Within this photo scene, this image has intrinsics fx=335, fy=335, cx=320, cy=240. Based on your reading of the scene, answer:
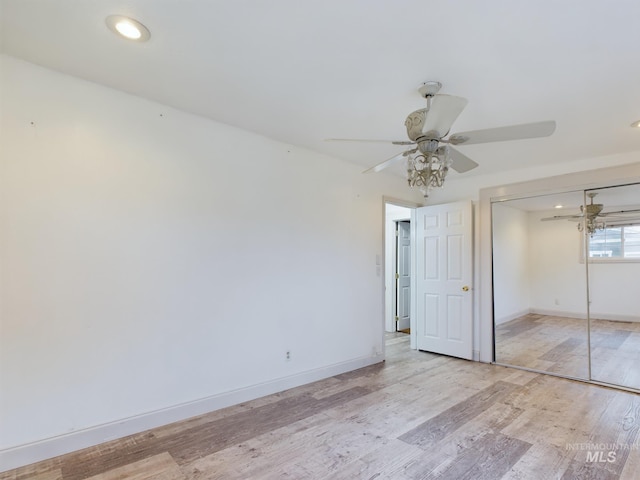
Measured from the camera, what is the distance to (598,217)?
3.69 metres

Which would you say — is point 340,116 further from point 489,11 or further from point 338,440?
point 338,440

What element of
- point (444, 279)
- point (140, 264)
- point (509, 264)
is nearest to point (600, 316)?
point (509, 264)

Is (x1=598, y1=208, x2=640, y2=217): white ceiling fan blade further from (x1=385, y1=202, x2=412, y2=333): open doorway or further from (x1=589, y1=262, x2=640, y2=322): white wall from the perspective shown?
(x1=385, y1=202, x2=412, y2=333): open doorway

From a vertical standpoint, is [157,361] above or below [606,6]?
below

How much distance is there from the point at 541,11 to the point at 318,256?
270 cm

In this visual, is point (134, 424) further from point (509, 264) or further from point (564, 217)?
point (564, 217)

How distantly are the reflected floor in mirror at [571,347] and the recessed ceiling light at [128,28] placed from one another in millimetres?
4677

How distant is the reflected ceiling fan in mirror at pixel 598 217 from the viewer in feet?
11.6

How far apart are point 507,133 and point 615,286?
9.26 ft

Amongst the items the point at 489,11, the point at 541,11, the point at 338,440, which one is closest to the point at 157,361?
the point at 338,440

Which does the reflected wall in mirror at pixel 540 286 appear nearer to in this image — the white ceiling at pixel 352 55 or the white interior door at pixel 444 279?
the white interior door at pixel 444 279

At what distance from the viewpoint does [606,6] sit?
5.07 ft

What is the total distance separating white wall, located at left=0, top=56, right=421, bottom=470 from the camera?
2.10m

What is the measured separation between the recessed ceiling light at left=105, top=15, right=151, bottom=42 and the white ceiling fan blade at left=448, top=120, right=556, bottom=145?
1.86 m
